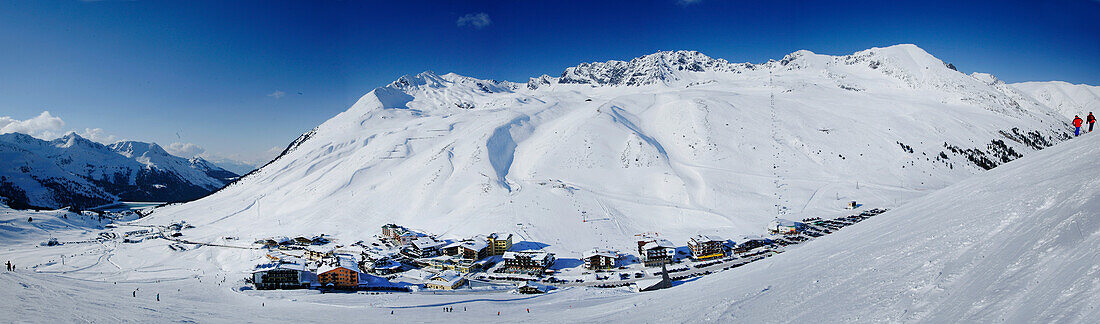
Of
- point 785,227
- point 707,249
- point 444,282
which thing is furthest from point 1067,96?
point 444,282

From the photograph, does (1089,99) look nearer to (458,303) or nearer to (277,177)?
(458,303)

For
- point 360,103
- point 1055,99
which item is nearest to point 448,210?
point 360,103

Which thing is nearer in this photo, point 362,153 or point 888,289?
point 888,289

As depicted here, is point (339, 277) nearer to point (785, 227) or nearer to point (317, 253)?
point (317, 253)

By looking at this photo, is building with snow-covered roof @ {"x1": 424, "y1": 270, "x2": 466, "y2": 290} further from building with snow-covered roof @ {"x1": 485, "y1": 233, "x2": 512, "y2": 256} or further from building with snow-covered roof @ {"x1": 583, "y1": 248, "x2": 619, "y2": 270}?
building with snow-covered roof @ {"x1": 583, "y1": 248, "x2": 619, "y2": 270}

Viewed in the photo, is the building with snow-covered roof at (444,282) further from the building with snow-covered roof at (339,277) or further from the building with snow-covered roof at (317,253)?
the building with snow-covered roof at (317,253)

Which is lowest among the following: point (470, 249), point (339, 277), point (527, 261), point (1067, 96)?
point (527, 261)
